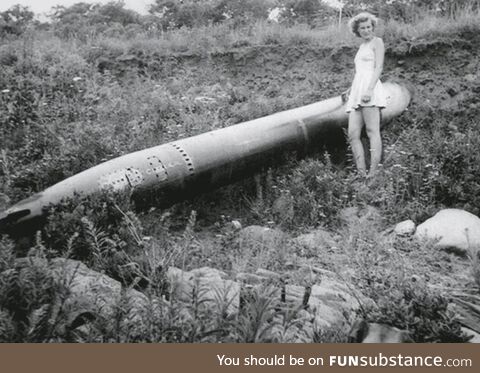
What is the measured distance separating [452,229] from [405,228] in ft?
1.31

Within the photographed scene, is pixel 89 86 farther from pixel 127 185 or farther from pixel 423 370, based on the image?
pixel 423 370

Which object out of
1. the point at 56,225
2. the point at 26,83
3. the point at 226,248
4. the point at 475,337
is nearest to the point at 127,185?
the point at 56,225

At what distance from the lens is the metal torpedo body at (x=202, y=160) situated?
3992 millimetres

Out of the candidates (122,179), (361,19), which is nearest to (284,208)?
(122,179)

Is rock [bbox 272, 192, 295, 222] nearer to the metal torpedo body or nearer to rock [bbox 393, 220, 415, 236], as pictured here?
the metal torpedo body

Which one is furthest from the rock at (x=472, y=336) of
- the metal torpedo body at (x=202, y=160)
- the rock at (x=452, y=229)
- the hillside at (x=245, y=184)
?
the metal torpedo body at (x=202, y=160)

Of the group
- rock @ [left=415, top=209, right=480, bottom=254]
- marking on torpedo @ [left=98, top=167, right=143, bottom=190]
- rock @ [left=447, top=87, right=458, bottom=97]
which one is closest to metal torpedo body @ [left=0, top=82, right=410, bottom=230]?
marking on torpedo @ [left=98, top=167, right=143, bottom=190]

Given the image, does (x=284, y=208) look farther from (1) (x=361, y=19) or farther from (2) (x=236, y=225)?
(1) (x=361, y=19)

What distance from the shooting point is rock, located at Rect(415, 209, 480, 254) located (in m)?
3.94

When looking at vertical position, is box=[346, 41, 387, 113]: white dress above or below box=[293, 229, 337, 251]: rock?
above

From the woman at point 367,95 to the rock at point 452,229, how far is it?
4.20ft

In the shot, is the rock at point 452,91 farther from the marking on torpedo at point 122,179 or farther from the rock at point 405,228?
the marking on torpedo at point 122,179

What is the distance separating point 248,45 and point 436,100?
12.7 ft

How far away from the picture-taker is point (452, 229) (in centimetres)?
408
